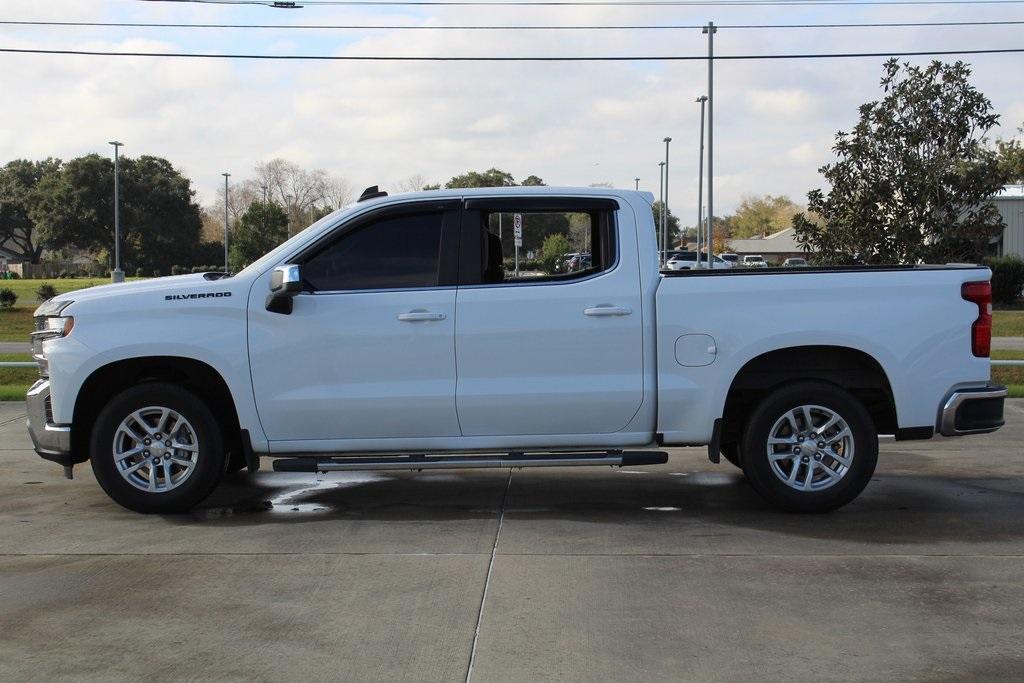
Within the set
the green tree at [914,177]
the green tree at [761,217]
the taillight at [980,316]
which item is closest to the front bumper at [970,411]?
the taillight at [980,316]

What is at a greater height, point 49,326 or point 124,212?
point 124,212

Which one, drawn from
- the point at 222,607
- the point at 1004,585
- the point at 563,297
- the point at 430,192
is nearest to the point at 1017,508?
the point at 1004,585

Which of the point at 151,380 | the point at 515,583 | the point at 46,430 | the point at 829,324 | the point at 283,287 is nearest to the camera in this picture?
the point at 515,583

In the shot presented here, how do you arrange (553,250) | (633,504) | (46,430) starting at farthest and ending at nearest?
(633,504), (553,250), (46,430)

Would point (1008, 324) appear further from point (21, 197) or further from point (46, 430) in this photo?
point (21, 197)

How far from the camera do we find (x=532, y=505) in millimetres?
7598

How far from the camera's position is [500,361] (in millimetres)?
7008

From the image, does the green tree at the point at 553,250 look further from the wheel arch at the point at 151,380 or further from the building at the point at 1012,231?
the building at the point at 1012,231

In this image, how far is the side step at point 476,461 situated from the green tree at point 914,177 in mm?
10851

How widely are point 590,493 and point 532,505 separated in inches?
24.0

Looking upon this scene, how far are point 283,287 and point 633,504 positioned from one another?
2783 millimetres

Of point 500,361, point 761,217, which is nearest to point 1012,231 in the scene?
point 500,361

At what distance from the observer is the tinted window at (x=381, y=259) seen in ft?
23.6

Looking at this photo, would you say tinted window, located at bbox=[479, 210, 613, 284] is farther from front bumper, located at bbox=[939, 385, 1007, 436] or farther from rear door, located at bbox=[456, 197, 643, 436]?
front bumper, located at bbox=[939, 385, 1007, 436]
